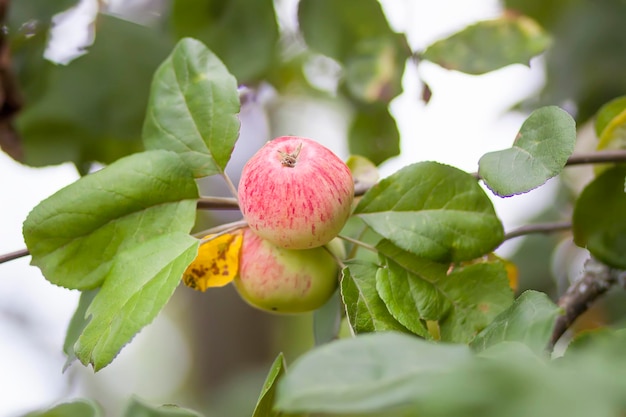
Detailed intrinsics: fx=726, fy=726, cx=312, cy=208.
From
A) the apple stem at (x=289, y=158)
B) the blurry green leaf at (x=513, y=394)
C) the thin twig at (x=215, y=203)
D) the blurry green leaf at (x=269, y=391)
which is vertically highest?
the blurry green leaf at (x=513, y=394)

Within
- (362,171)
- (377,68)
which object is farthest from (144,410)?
(377,68)

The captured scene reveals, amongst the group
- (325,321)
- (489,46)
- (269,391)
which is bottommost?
(325,321)

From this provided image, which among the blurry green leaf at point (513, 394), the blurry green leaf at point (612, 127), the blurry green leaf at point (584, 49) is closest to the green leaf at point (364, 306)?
the blurry green leaf at point (513, 394)

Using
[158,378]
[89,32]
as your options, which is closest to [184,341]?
[158,378]

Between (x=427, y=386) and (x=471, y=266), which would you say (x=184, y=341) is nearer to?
(x=471, y=266)

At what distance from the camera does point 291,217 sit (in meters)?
0.60

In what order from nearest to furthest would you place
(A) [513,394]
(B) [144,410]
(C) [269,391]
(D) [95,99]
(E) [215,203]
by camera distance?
1. (A) [513,394]
2. (B) [144,410]
3. (C) [269,391]
4. (E) [215,203]
5. (D) [95,99]

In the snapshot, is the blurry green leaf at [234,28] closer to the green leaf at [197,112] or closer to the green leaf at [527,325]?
the green leaf at [197,112]

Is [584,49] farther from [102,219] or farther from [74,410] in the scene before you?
[74,410]

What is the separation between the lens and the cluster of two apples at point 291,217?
1.95 ft

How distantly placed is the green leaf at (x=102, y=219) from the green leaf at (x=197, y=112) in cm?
4

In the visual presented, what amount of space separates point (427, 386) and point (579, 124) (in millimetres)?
1090

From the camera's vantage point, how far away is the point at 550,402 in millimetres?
308

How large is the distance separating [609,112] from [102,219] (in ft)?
1.89
